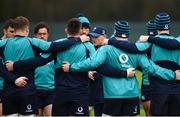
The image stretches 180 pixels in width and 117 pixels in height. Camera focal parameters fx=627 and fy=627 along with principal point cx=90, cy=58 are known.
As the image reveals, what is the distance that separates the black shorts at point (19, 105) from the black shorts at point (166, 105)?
5.53ft

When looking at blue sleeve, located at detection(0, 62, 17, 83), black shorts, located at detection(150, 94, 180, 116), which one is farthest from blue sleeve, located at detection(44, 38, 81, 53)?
black shorts, located at detection(150, 94, 180, 116)

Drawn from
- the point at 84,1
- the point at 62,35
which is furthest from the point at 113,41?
the point at 84,1

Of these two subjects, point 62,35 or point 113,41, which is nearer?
point 113,41

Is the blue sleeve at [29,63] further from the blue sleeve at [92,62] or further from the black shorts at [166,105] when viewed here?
the black shorts at [166,105]

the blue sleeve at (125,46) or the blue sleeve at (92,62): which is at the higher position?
the blue sleeve at (125,46)

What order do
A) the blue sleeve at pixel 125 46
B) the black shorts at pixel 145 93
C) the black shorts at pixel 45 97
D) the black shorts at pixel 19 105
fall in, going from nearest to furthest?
the blue sleeve at pixel 125 46 < the black shorts at pixel 19 105 < the black shorts at pixel 45 97 < the black shorts at pixel 145 93

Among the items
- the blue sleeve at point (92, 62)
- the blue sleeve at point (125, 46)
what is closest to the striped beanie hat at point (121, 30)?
the blue sleeve at point (125, 46)

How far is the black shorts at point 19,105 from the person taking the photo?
8664mm

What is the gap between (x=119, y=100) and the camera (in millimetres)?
8383

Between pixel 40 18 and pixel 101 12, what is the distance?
2.85m

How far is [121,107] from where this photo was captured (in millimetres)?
8422

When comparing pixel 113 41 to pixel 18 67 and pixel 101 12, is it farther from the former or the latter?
pixel 101 12

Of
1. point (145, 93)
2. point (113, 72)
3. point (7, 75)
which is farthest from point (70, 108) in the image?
point (145, 93)

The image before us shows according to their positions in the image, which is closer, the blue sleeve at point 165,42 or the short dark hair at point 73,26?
the blue sleeve at point 165,42
